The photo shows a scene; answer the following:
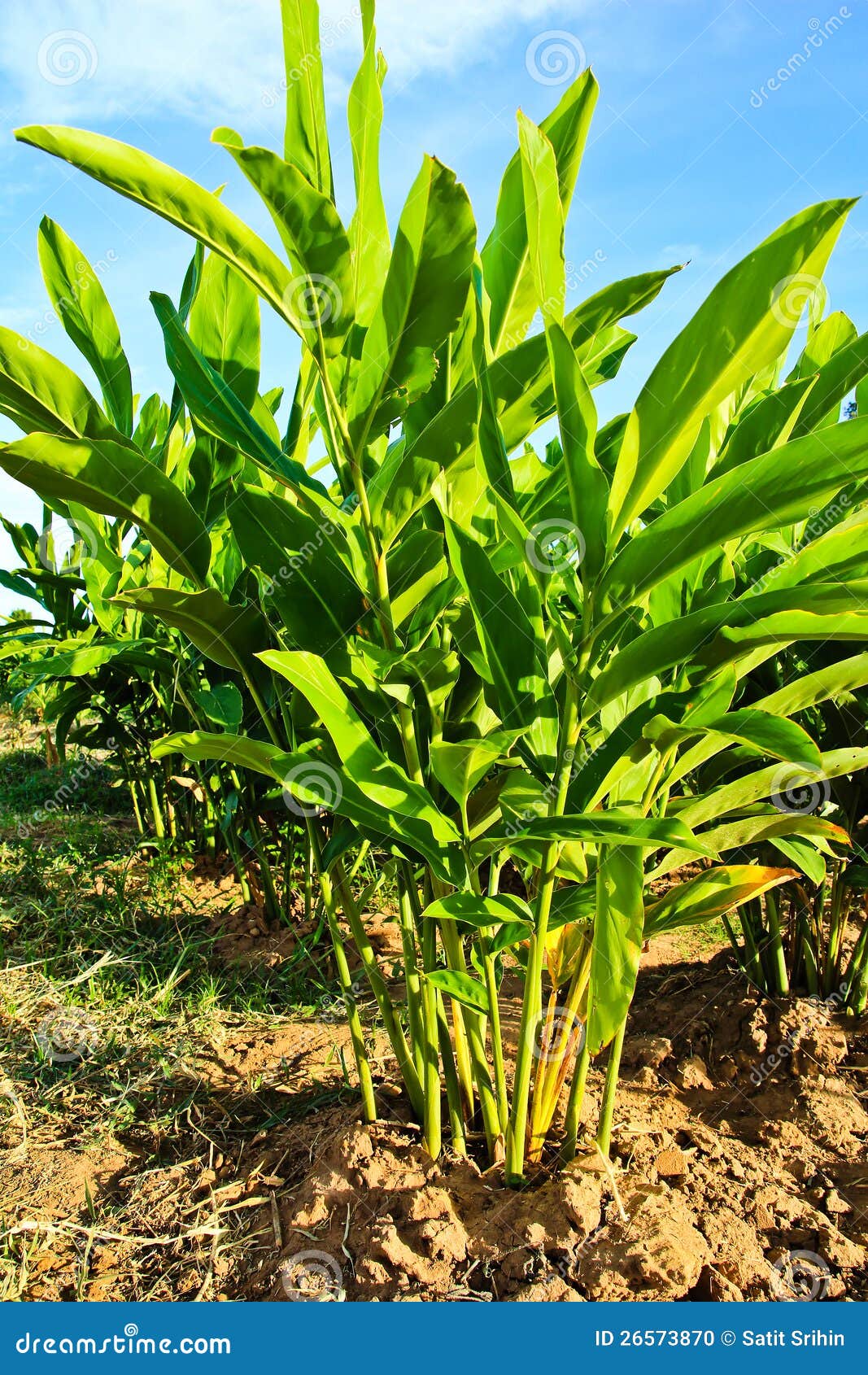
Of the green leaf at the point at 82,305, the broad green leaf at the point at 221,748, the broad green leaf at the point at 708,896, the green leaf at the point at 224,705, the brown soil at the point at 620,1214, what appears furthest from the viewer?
the green leaf at the point at 224,705

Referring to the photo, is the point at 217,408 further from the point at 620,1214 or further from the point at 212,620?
the point at 620,1214

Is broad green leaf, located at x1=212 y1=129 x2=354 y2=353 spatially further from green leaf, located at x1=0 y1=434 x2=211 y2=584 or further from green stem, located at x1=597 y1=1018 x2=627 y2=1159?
green stem, located at x1=597 y1=1018 x2=627 y2=1159

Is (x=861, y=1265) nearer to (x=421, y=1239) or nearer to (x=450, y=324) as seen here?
(x=421, y=1239)

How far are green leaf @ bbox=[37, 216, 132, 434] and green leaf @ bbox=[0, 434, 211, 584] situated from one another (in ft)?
1.10

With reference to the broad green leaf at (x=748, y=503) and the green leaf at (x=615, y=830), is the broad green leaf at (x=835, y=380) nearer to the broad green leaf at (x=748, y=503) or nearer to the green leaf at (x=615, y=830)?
the broad green leaf at (x=748, y=503)

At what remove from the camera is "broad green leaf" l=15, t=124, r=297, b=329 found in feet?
2.62

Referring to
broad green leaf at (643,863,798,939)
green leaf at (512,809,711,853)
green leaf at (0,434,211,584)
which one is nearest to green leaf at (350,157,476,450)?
green leaf at (0,434,211,584)

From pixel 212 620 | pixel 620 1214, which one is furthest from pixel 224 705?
pixel 620 1214

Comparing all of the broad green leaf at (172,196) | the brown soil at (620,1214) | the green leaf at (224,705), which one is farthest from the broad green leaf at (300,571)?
the brown soil at (620,1214)

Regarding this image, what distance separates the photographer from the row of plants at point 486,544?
0.87 metres

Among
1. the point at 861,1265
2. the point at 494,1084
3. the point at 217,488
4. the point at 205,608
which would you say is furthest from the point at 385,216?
the point at 861,1265

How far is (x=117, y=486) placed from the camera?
3.49ft

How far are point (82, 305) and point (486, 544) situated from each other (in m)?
0.77

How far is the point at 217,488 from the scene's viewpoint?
1.65 metres
